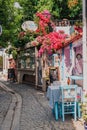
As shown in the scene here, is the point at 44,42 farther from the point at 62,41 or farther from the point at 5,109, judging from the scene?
the point at 5,109

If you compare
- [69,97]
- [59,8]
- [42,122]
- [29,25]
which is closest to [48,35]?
[29,25]

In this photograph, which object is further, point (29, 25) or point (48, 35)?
point (29, 25)

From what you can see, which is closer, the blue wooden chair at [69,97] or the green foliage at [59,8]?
the blue wooden chair at [69,97]

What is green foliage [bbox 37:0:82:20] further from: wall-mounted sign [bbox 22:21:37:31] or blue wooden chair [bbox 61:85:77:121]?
blue wooden chair [bbox 61:85:77:121]

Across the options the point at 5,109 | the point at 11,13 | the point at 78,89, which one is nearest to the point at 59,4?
the point at 11,13

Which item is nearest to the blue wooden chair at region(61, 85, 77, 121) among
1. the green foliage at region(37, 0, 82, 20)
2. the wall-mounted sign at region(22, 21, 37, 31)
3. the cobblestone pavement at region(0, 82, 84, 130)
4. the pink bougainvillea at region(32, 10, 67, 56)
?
the cobblestone pavement at region(0, 82, 84, 130)

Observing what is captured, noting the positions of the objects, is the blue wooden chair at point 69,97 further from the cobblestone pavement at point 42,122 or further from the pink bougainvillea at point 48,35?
the pink bougainvillea at point 48,35

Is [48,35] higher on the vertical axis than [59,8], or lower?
lower

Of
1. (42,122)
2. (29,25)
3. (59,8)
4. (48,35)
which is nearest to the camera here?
(42,122)

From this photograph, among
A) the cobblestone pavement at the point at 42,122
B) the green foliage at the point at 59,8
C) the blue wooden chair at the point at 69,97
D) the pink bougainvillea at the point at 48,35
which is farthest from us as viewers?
the green foliage at the point at 59,8

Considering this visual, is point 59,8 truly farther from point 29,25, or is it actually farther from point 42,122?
point 42,122

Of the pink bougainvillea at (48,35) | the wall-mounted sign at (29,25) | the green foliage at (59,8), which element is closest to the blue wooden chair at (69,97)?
the pink bougainvillea at (48,35)

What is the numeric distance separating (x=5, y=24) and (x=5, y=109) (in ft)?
32.2

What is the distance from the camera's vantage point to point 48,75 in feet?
64.7
